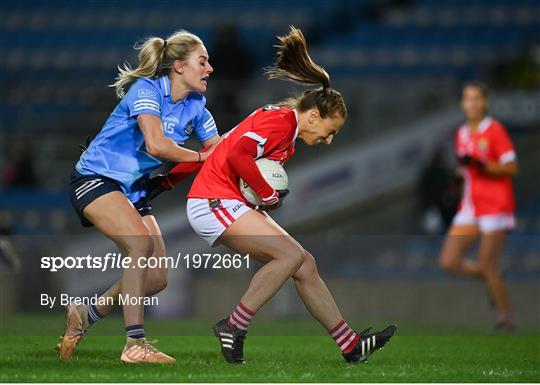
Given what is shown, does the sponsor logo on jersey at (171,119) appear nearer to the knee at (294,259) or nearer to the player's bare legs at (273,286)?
the player's bare legs at (273,286)

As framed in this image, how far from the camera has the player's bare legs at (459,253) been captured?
10664mm

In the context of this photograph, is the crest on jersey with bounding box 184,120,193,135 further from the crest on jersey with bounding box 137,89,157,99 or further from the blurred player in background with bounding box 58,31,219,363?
the crest on jersey with bounding box 137,89,157,99

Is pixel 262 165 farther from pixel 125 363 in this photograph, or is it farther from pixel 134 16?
pixel 134 16

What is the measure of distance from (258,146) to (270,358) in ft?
4.63

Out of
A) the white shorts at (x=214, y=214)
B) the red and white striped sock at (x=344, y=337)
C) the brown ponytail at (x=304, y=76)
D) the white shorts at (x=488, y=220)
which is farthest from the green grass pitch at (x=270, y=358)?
the brown ponytail at (x=304, y=76)

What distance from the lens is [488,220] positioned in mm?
10734

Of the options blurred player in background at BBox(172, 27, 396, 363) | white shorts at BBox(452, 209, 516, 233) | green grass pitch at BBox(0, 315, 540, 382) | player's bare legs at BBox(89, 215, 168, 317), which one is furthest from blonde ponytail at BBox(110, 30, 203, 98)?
white shorts at BBox(452, 209, 516, 233)

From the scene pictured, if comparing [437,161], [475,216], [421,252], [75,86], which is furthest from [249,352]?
[75,86]

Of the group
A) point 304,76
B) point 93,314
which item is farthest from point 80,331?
point 304,76

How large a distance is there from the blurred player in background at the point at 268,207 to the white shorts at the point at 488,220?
4.15 metres

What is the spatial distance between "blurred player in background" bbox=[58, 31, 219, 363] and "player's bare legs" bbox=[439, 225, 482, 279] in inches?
162

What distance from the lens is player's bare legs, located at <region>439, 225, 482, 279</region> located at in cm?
1066

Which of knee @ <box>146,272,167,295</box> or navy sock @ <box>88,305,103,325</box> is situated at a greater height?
knee @ <box>146,272,167,295</box>

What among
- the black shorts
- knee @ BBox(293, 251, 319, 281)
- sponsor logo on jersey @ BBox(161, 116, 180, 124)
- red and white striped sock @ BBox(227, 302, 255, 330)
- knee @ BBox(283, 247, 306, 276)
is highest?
sponsor logo on jersey @ BBox(161, 116, 180, 124)
